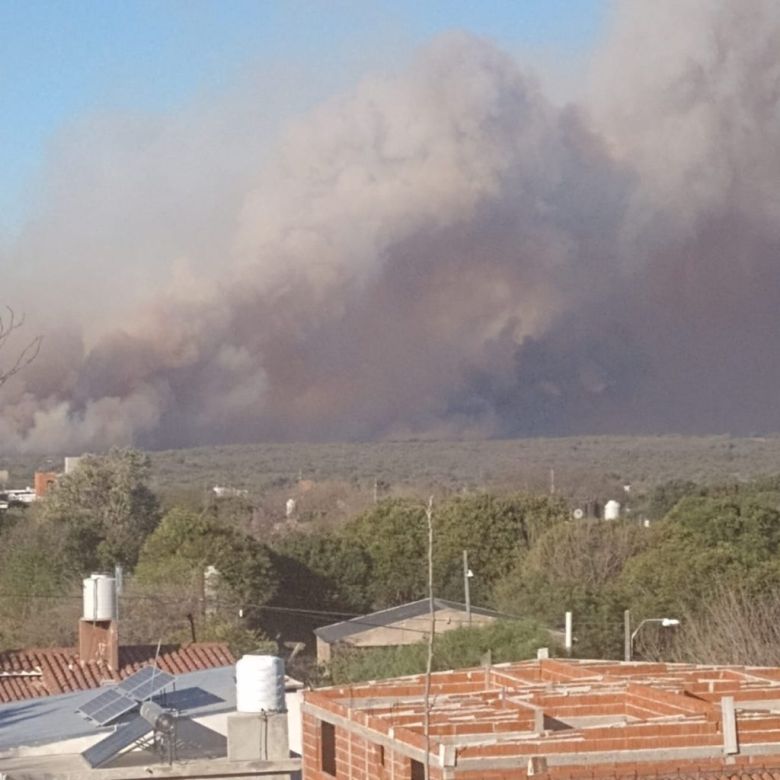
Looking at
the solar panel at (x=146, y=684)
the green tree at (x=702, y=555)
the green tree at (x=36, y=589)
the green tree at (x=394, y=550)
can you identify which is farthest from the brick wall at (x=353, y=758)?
the green tree at (x=394, y=550)

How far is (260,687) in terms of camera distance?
42.9ft

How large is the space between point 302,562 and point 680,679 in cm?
3920

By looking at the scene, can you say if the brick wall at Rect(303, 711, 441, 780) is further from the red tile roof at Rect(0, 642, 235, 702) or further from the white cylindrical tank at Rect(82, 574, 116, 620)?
the white cylindrical tank at Rect(82, 574, 116, 620)

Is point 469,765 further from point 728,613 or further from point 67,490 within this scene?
point 67,490

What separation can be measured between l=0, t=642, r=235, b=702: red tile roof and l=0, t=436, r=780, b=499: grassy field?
101036mm

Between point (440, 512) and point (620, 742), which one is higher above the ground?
point (440, 512)

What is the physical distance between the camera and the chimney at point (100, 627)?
22734 millimetres

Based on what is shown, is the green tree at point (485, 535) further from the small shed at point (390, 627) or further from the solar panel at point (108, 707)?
the solar panel at point (108, 707)

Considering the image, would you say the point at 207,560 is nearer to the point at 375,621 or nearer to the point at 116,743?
the point at 375,621

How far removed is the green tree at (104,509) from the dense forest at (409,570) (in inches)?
4.8

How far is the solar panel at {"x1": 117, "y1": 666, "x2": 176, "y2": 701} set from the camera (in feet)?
52.9

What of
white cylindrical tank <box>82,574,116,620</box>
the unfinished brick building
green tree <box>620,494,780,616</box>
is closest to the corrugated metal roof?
green tree <box>620,494,780,616</box>

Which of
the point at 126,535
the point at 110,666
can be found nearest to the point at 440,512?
the point at 126,535

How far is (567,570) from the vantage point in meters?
52.2
